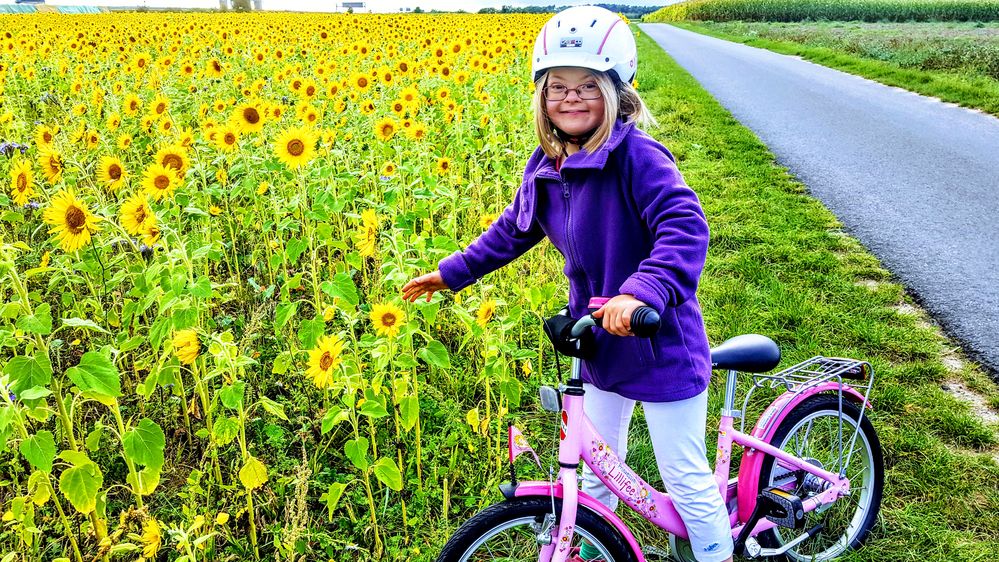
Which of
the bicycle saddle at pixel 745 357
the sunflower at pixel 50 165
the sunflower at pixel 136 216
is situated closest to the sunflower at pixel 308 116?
the sunflower at pixel 50 165

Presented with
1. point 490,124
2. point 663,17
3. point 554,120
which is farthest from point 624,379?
A: point 663,17

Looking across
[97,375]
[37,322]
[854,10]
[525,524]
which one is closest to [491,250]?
[525,524]

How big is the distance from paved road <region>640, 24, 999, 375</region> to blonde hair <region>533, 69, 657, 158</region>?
108 inches

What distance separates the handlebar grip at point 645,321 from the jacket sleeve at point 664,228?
0.09m

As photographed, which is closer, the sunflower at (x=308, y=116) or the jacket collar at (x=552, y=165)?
the jacket collar at (x=552, y=165)

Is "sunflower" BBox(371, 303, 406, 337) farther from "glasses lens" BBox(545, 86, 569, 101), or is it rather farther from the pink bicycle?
"glasses lens" BBox(545, 86, 569, 101)

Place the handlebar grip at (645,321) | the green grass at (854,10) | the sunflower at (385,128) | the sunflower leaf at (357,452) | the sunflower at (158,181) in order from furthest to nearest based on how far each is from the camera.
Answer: the green grass at (854,10) → the sunflower at (385,128) → the sunflower at (158,181) → the sunflower leaf at (357,452) → the handlebar grip at (645,321)

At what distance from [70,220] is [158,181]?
0.60 metres

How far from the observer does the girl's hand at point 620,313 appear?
155 centimetres

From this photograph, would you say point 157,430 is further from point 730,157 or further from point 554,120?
point 730,157

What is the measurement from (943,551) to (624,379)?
1460mm

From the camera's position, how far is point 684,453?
2010 millimetres

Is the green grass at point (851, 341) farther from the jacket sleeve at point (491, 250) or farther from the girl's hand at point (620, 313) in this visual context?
the girl's hand at point (620, 313)

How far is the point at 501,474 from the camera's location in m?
2.86
